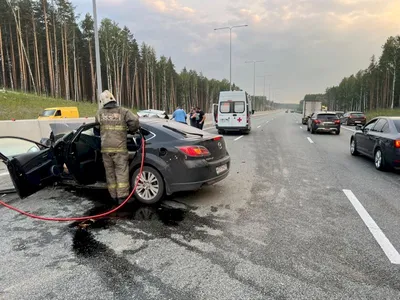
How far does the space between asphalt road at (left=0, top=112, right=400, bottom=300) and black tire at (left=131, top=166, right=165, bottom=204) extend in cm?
21

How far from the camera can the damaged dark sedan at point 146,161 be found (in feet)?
15.2

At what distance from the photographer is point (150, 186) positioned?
487 cm

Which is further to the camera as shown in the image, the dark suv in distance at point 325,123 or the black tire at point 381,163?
the dark suv in distance at point 325,123

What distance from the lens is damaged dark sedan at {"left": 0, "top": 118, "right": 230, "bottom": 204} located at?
464cm

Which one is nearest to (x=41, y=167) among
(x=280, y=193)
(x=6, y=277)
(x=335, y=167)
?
(x=6, y=277)

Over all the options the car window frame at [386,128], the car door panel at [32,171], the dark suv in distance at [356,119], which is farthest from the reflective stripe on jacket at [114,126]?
the dark suv in distance at [356,119]

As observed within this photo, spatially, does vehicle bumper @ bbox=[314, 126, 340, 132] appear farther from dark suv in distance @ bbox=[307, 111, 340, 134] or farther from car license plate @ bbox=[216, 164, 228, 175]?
car license plate @ bbox=[216, 164, 228, 175]

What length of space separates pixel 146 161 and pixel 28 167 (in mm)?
1829

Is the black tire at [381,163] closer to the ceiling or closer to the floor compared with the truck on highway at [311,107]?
closer to the floor

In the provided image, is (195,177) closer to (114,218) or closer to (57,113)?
(114,218)

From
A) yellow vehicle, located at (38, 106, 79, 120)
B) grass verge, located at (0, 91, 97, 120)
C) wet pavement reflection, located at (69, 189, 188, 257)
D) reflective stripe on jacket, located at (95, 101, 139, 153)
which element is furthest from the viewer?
grass verge, located at (0, 91, 97, 120)

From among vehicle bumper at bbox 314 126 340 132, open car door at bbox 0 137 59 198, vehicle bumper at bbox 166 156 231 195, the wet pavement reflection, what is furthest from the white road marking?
vehicle bumper at bbox 314 126 340 132

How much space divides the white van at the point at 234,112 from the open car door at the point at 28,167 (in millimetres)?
13637

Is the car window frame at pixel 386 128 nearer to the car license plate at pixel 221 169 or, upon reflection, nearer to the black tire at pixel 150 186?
the car license plate at pixel 221 169
